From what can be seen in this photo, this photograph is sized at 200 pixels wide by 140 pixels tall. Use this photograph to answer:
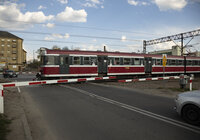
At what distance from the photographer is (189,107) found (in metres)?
4.74

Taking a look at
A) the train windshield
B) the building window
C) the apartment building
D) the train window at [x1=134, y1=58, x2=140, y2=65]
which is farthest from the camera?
the apartment building

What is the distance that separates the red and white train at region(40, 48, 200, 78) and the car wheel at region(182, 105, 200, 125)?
12.0 m

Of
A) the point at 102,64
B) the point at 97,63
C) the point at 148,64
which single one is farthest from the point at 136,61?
the point at 97,63

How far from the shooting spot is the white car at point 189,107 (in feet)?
14.9

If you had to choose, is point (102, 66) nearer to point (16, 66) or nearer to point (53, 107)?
point (53, 107)

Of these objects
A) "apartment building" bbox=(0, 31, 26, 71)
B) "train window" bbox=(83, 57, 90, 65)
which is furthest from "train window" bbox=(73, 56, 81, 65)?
"apartment building" bbox=(0, 31, 26, 71)

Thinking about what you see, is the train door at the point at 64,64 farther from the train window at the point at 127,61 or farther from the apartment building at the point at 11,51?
the apartment building at the point at 11,51

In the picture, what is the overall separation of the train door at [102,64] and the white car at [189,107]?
12135mm

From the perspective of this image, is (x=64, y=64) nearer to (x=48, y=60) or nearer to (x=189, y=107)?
(x=48, y=60)

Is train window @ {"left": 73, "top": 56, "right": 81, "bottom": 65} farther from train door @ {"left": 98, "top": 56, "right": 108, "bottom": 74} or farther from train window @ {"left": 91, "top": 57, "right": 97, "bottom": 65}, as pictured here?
train door @ {"left": 98, "top": 56, "right": 108, "bottom": 74}

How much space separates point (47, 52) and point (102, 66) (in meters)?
5.87

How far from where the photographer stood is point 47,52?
47.4 ft

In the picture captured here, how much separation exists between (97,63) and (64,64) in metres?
3.56

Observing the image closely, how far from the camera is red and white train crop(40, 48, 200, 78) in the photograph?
48.2 feet
